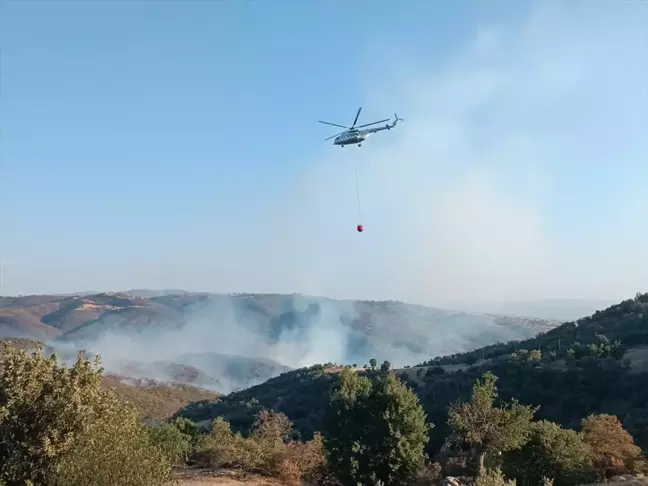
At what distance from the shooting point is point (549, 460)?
121ft

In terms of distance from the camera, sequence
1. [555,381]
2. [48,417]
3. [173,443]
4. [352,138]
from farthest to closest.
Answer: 1. [555,381]
2. [352,138]
3. [173,443]
4. [48,417]

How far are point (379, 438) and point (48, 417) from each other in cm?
2053

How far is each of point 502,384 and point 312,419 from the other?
1368 inches

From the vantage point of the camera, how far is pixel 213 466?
4369 cm

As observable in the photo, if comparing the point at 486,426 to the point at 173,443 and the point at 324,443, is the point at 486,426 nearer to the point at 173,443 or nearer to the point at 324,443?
the point at 324,443

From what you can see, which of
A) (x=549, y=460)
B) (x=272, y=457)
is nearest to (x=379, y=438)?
(x=272, y=457)

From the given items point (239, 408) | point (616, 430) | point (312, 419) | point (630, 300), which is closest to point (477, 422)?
point (616, 430)

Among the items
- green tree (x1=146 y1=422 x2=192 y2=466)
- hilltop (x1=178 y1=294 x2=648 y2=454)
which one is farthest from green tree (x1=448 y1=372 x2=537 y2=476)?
hilltop (x1=178 y1=294 x2=648 y2=454)

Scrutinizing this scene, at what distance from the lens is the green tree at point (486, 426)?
111 ft

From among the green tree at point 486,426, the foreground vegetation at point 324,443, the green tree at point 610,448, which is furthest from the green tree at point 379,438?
the green tree at point 610,448

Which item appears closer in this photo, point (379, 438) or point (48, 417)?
point (48, 417)

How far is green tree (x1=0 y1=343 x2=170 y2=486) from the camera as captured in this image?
23.1m

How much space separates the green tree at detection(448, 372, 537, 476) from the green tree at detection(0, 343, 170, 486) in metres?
20.4

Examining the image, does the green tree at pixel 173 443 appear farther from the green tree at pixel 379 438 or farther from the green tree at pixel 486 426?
the green tree at pixel 486 426
